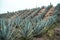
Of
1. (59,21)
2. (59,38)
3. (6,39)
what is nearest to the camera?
(6,39)

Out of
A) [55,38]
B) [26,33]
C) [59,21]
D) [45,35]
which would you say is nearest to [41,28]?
[45,35]

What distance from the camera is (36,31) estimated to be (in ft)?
27.9

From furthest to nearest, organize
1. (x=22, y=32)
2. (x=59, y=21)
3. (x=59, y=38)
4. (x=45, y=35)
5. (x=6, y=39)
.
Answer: (x=59, y=21) < (x=45, y=35) < (x=59, y=38) < (x=22, y=32) < (x=6, y=39)

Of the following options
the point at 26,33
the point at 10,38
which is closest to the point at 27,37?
the point at 26,33

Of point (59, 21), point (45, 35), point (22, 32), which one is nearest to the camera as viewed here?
point (22, 32)

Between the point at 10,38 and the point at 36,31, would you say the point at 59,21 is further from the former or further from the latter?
the point at 10,38

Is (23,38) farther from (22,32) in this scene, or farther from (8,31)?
(8,31)

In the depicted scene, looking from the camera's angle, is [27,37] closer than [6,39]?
No

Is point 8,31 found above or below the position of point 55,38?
above

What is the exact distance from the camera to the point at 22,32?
7414 mm

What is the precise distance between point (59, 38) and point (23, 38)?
1660mm

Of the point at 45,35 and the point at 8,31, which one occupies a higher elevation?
the point at 8,31

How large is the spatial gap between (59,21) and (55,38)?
4395 mm

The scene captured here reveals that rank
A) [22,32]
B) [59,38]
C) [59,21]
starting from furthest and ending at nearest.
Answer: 1. [59,21]
2. [59,38]
3. [22,32]
